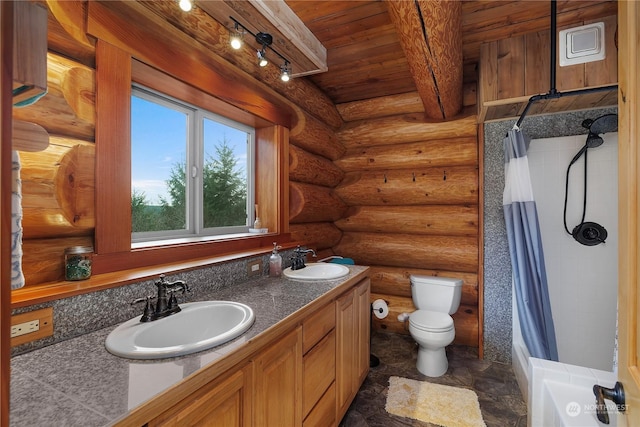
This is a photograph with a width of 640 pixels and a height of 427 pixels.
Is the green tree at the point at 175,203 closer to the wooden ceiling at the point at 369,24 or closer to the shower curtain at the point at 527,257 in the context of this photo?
the wooden ceiling at the point at 369,24

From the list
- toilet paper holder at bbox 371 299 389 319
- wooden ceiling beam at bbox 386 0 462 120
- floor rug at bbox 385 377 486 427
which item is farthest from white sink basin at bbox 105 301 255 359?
toilet paper holder at bbox 371 299 389 319

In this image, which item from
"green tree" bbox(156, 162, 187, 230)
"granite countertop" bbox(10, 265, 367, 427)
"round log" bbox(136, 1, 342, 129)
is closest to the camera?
"granite countertop" bbox(10, 265, 367, 427)

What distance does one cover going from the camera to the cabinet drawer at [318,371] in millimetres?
1453

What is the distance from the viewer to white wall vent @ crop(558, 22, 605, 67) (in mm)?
1952

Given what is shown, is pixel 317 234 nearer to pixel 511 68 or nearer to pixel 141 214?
pixel 141 214

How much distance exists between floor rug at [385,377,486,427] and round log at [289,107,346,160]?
2.29 meters

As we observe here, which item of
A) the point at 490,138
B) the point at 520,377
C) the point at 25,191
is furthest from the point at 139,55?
the point at 520,377

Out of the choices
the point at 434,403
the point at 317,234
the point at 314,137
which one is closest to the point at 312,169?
the point at 314,137

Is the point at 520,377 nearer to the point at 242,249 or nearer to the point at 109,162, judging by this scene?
the point at 242,249

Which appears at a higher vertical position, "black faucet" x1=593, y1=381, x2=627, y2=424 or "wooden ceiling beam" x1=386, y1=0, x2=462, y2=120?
"wooden ceiling beam" x1=386, y1=0, x2=462, y2=120

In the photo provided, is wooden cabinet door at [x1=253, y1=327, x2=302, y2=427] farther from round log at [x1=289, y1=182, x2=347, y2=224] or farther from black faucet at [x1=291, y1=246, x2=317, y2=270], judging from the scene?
round log at [x1=289, y1=182, x2=347, y2=224]

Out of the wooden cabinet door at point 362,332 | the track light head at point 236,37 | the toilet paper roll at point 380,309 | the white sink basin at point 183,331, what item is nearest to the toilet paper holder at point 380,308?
the toilet paper roll at point 380,309

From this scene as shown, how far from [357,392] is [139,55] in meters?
2.60

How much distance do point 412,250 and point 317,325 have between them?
199 centimetres
